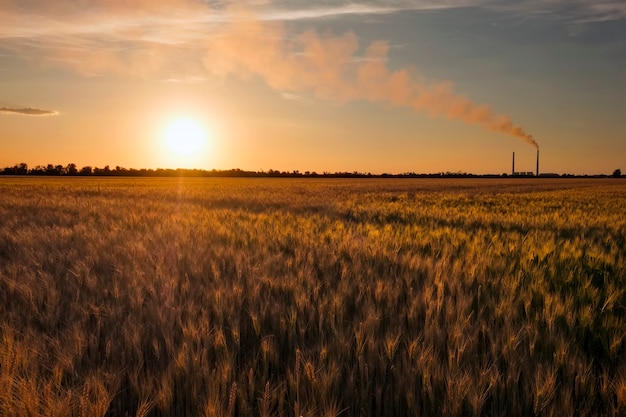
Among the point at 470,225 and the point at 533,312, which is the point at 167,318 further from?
the point at 470,225

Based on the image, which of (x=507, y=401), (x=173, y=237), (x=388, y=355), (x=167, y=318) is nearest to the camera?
(x=507, y=401)

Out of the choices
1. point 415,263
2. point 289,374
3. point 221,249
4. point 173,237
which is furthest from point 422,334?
point 173,237

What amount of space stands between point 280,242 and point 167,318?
130 inches

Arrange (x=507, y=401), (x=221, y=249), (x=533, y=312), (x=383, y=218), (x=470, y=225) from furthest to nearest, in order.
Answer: (x=383, y=218)
(x=470, y=225)
(x=221, y=249)
(x=533, y=312)
(x=507, y=401)

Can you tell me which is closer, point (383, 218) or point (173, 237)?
point (173, 237)

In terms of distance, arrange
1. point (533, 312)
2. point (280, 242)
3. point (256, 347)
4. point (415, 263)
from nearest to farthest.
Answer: point (256, 347), point (533, 312), point (415, 263), point (280, 242)

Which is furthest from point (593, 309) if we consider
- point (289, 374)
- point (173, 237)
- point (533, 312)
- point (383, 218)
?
point (383, 218)

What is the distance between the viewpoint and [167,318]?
271cm

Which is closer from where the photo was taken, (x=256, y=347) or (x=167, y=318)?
(x=256, y=347)

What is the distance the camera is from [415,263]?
14.2 ft

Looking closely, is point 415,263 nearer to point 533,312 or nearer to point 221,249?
point 533,312

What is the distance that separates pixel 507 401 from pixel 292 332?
114cm

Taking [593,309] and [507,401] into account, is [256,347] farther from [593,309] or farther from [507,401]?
[593,309]

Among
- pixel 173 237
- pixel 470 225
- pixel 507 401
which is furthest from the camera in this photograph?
pixel 470 225
